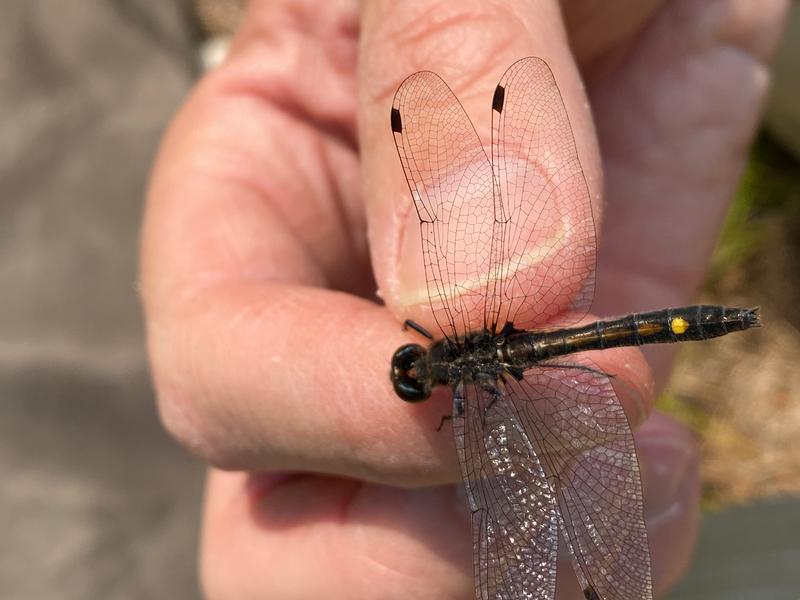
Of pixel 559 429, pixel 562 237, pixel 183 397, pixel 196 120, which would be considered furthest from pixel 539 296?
pixel 196 120

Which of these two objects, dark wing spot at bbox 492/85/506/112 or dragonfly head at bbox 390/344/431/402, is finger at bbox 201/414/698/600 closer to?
dragonfly head at bbox 390/344/431/402

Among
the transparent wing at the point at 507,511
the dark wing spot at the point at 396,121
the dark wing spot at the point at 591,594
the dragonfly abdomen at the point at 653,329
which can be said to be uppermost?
the dark wing spot at the point at 396,121

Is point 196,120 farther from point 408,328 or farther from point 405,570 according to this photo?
point 405,570

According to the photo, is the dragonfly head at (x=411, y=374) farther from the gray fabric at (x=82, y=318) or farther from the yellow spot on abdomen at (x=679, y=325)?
the gray fabric at (x=82, y=318)

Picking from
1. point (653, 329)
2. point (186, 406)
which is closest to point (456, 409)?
point (653, 329)

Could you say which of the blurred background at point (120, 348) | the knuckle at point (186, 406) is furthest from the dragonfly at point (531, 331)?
the blurred background at point (120, 348)

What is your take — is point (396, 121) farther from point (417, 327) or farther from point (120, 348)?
point (120, 348)
